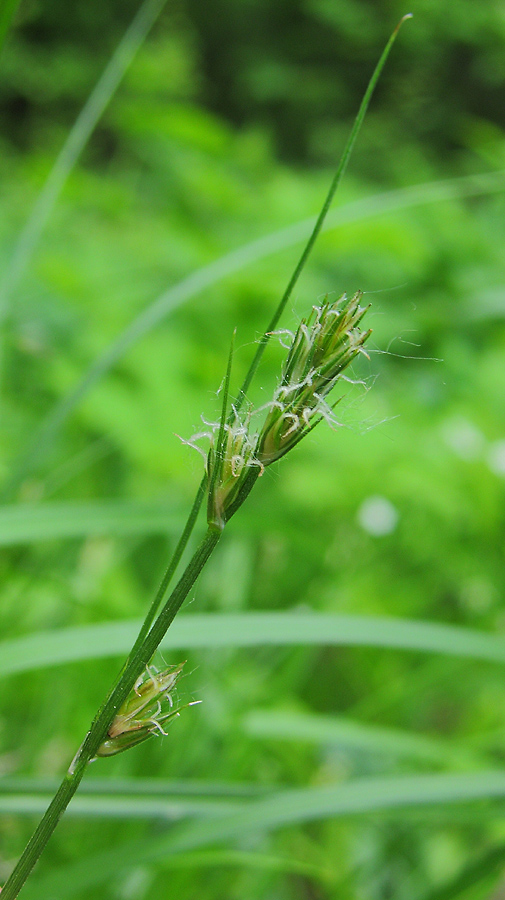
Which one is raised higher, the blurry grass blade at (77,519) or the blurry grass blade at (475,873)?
the blurry grass blade at (77,519)

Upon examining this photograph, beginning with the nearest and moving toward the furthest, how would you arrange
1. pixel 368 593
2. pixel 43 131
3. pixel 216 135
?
pixel 368 593
pixel 216 135
pixel 43 131

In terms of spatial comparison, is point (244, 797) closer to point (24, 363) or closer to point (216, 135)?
point (24, 363)

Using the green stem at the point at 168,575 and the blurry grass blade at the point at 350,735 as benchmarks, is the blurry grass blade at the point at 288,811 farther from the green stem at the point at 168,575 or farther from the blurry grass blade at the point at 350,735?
the green stem at the point at 168,575

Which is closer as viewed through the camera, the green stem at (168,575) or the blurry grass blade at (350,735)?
the green stem at (168,575)

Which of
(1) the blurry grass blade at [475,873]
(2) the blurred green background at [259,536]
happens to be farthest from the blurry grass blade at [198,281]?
(1) the blurry grass blade at [475,873]

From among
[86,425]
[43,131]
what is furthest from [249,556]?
[43,131]

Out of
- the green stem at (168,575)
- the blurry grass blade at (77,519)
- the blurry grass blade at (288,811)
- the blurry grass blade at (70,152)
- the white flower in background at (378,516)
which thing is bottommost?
the blurry grass blade at (288,811)
